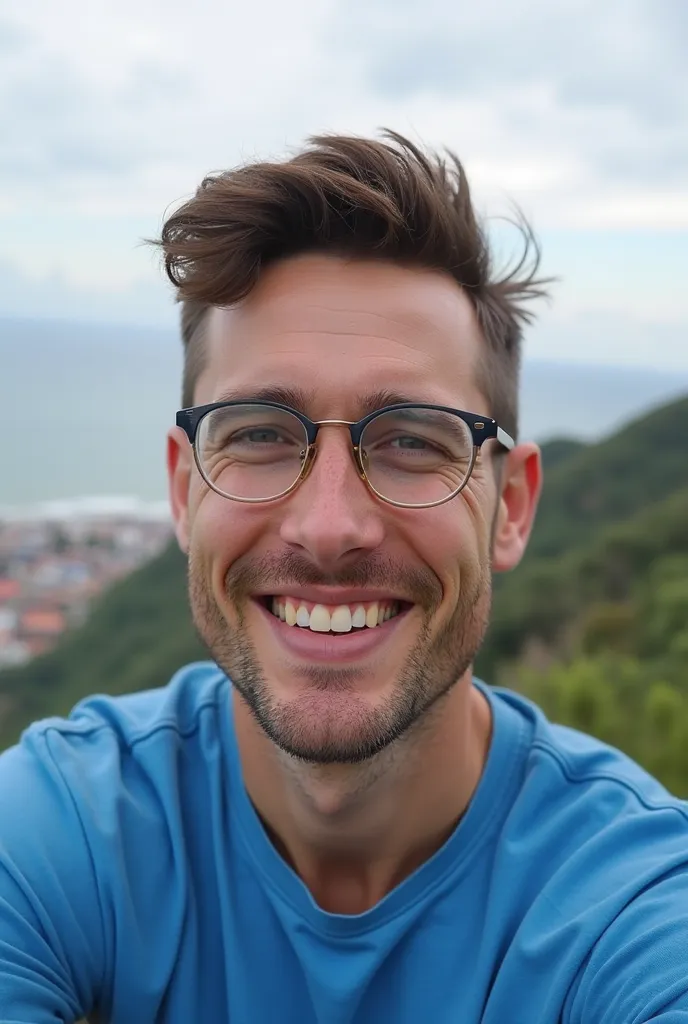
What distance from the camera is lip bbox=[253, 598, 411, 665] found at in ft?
6.15

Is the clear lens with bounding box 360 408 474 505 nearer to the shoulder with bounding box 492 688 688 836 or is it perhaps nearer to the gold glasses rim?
the gold glasses rim

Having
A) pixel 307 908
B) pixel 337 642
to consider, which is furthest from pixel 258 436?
pixel 307 908

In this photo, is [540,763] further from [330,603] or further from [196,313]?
[196,313]

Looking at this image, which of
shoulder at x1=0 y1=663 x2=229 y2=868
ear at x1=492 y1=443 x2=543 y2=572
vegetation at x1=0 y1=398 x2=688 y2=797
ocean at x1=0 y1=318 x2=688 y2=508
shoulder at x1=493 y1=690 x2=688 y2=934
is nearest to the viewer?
shoulder at x1=493 y1=690 x2=688 y2=934

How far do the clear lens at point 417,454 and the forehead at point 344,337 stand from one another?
0.06 metres

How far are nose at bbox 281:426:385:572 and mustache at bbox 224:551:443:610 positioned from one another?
29mm

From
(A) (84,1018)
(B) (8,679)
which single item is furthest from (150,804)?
(B) (8,679)

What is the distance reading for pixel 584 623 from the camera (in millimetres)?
18078

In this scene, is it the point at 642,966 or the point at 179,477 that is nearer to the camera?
the point at 642,966

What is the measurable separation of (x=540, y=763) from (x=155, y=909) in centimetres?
99

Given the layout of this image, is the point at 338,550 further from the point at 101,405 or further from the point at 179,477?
the point at 101,405

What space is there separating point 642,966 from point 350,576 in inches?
36.9

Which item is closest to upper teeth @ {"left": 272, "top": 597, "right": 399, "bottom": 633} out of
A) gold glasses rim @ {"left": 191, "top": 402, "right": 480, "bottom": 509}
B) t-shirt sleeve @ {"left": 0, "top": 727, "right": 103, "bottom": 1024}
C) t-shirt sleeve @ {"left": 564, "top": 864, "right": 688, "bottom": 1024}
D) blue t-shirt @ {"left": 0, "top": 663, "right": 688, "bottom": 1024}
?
gold glasses rim @ {"left": 191, "top": 402, "right": 480, "bottom": 509}

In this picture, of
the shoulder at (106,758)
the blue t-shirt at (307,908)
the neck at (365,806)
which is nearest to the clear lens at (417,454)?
the neck at (365,806)
